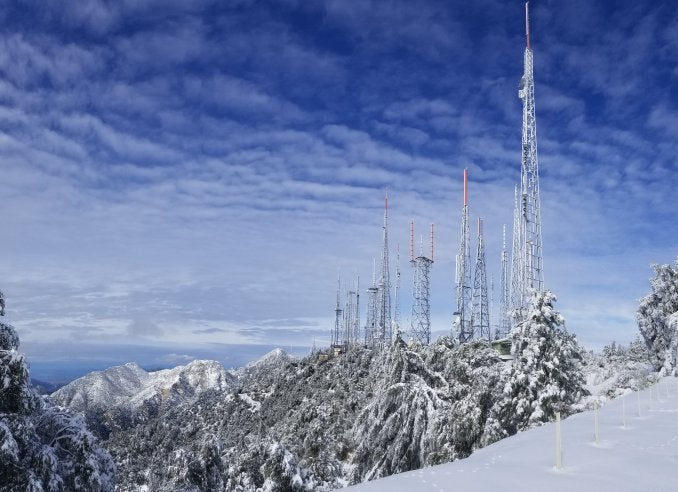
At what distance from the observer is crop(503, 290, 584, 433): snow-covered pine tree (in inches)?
901

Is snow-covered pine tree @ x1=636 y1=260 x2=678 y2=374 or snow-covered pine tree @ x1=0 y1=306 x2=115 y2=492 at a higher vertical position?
snow-covered pine tree @ x1=636 y1=260 x2=678 y2=374

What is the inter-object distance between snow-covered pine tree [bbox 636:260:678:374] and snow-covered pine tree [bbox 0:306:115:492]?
33.8m

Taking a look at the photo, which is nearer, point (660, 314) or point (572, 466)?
point (572, 466)

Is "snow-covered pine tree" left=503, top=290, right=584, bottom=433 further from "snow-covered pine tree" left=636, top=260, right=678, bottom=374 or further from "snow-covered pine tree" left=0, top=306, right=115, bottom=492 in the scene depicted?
"snow-covered pine tree" left=0, top=306, right=115, bottom=492

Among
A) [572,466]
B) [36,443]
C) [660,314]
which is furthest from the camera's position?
[660,314]

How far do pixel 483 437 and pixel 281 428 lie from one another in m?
51.1

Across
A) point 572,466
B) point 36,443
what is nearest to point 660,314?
point 572,466

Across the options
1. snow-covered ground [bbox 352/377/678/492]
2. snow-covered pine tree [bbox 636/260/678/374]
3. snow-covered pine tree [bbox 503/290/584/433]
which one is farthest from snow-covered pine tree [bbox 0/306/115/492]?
snow-covered pine tree [bbox 636/260/678/374]

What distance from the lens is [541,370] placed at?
934 inches

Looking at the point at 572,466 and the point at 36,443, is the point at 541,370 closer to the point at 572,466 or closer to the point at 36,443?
the point at 572,466

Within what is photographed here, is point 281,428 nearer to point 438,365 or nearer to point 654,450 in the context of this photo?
point 438,365

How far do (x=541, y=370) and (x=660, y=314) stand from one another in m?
18.9

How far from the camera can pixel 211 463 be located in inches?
1196

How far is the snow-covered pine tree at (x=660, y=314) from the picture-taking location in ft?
119
